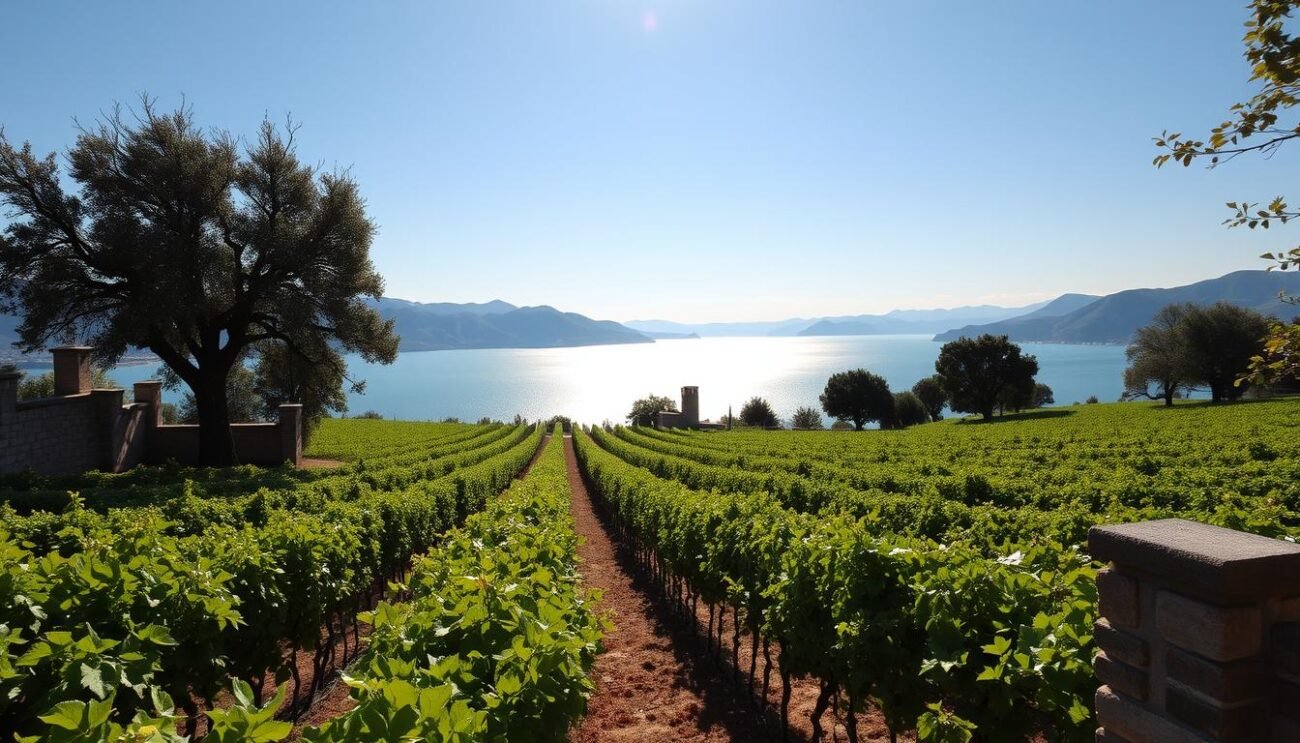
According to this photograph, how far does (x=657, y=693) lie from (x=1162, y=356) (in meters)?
65.8

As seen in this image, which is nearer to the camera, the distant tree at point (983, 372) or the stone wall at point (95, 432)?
the stone wall at point (95, 432)

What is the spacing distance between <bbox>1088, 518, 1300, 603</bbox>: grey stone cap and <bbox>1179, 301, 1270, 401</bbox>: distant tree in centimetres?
6536

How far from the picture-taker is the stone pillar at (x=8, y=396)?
1536 cm

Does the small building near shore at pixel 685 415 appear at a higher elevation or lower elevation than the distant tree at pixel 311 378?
lower

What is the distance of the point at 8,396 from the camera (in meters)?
15.7

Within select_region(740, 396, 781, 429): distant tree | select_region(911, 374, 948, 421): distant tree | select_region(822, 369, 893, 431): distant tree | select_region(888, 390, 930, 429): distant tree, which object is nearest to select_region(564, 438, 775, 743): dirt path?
select_region(822, 369, 893, 431): distant tree

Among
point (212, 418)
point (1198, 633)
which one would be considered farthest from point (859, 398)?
point (1198, 633)

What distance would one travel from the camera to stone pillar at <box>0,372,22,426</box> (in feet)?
50.4

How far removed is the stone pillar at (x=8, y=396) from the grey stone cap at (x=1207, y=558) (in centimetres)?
2194

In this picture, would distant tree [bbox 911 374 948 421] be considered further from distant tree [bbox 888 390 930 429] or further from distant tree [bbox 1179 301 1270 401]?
distant tree [bbox 1179 301 1270 401]

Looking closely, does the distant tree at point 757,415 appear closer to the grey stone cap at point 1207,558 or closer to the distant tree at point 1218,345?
the distant tree at point 1218,345

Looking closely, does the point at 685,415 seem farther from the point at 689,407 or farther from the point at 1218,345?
the point at 1218,345

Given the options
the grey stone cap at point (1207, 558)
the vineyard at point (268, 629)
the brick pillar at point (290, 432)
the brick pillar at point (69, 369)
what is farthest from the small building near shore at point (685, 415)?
the grey stone cap at point (1207, 558)

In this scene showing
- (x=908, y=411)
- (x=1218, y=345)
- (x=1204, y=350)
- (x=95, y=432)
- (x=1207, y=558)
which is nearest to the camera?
(x=1207, y=558)
